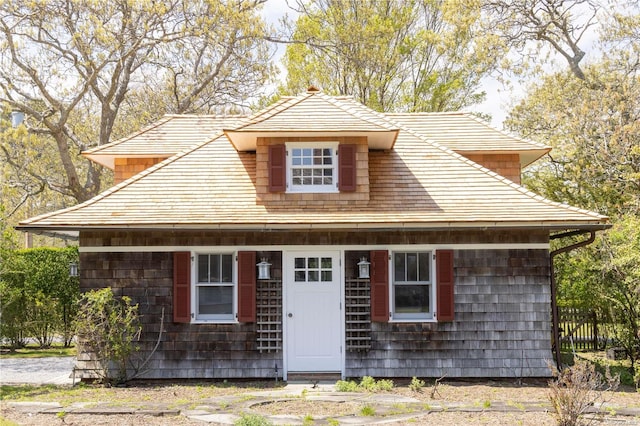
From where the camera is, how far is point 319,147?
12.6 m

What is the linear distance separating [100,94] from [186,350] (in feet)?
39.7

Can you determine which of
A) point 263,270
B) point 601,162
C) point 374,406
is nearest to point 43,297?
point 263,270

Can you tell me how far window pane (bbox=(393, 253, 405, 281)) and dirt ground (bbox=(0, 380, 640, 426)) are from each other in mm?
1841

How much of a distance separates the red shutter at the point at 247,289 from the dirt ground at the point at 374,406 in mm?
1231

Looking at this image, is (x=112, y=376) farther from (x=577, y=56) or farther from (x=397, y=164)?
(x=577, y=56)

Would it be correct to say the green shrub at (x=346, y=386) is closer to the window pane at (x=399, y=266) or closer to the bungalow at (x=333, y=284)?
the bungalow at (x=333, y=284)

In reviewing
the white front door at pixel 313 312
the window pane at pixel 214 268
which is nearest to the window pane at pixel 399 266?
the white front door at pixel 313 312

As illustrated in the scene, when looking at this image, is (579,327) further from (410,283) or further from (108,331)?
(108,331)

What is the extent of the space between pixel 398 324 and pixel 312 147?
3.57 meters

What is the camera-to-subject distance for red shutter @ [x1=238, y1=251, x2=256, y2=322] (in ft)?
38.6

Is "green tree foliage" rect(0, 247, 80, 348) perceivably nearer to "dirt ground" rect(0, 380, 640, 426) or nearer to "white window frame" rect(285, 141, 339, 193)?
"dirt ground" rect(0, 380, 640, 426)

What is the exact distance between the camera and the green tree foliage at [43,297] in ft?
57.9

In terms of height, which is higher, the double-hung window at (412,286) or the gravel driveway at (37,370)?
the double-hung window at (412,286)

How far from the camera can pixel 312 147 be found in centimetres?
1264
